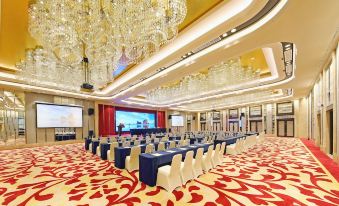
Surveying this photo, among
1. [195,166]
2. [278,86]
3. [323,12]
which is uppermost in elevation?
[323,12]

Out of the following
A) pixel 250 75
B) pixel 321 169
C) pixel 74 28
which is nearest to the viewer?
pixel 74 28

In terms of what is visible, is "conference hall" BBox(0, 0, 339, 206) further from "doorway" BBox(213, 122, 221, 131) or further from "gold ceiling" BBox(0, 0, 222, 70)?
"doorway" BBox(213, 122, 221, 131)

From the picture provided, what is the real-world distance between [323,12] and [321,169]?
13.8 ft

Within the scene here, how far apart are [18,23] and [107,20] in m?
2.54

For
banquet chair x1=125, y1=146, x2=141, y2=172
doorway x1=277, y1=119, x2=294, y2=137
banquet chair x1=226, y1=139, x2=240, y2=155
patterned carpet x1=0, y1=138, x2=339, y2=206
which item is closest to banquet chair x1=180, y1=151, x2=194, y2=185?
patterned carpet x1=0, y1=138, x2=339, y2=206

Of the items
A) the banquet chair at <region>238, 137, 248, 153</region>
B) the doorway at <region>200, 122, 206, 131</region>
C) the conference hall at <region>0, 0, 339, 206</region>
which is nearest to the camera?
the conference hall at <region>0, 0, 339, 206</region>

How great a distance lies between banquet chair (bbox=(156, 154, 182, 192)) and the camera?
3529mm

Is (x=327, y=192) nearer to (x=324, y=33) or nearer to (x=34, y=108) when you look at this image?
(x=324, y=33)

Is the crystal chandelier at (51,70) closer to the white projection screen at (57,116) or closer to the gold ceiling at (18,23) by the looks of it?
the gold ceiling at (18,23)

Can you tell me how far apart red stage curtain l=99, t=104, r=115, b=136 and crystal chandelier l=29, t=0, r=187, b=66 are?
10.6 m

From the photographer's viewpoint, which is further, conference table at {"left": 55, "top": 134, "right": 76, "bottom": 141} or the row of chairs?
conference table at {"left": 55, "top": 134, "right": 76, "bottom": 141}

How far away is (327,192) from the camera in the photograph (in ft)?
11.3

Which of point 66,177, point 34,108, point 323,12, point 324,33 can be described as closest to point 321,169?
point 324,33

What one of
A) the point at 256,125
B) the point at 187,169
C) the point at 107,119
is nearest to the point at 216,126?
the point at 256,125
